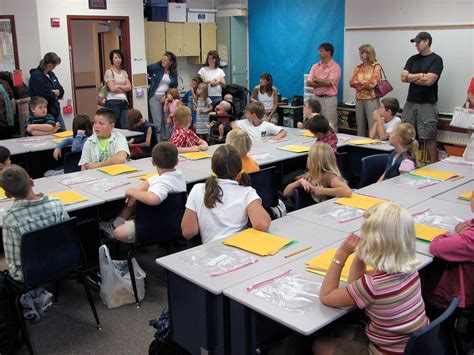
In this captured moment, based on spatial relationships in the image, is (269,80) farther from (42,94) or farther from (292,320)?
(292,320)

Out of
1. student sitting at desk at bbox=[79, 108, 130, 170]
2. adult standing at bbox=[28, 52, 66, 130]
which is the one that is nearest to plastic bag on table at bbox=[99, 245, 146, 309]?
student sitting at desk at bbox=[79, 108, 130, 170]

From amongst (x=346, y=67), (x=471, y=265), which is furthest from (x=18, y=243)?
(x=346, y=67)

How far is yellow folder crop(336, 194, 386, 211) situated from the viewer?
3367 mm

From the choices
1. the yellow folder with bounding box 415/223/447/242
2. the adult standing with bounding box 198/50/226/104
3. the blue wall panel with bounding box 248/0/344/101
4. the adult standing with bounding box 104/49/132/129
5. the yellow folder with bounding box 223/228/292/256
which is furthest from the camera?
the adult standing with bounding box 198/50/226/104

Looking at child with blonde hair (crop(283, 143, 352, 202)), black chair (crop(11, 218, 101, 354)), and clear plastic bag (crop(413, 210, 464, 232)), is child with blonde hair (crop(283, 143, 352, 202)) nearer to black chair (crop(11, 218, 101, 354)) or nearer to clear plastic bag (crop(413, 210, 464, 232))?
clear plastic bag (crop(413, 210, 464, 232))

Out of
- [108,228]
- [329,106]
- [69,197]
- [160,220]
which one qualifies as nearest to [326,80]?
[329,106]

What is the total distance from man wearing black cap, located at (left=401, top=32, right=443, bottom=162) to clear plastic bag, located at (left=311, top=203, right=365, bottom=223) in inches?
153

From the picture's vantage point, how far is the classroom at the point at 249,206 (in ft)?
7.27

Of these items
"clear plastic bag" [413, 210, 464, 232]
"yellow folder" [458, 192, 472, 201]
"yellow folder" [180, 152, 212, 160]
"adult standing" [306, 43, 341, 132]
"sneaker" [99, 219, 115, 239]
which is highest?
"adult standing" [306, 43, 341, 132]

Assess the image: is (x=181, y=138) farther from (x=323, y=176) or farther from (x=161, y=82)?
(x=161, y=82)

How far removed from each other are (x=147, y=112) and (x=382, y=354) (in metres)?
7.95

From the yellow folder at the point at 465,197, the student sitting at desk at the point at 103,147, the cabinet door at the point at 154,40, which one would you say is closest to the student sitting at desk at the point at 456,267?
the yellow folder at the point at 465,197

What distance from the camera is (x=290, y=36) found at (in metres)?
9.43

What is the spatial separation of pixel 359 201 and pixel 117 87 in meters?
5.49
